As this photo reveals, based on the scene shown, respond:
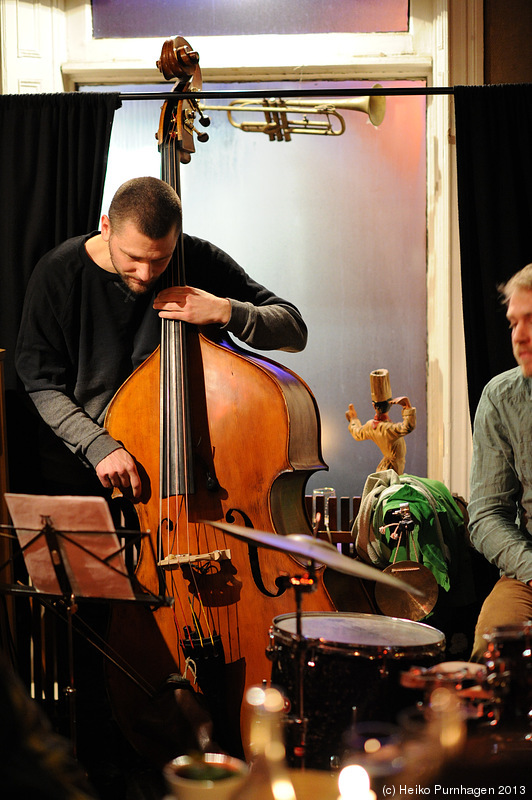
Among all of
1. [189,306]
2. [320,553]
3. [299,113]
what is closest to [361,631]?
[320,553]

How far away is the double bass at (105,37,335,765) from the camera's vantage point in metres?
2.40

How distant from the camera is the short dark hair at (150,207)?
2.62 m

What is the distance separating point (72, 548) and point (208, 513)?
1.89 feet

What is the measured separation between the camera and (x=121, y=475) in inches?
99.7

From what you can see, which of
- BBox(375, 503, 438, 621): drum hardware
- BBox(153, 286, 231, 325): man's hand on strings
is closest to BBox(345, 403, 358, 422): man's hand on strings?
BBox(375, 503, 438, 621): drum hardware

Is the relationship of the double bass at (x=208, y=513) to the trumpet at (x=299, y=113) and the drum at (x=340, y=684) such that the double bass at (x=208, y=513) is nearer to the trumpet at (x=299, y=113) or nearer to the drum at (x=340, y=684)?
the drum at (x=340, y=684)

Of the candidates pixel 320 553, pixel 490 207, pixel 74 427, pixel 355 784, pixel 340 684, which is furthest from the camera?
pixel 490 207

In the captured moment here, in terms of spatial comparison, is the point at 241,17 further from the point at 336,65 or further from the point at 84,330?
the point at 84,330

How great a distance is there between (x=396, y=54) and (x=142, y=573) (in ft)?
8.28

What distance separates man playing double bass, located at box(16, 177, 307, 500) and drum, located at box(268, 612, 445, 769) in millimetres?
1135

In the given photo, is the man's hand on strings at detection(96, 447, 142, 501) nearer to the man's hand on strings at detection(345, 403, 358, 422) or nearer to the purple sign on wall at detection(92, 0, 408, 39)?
the man's hand on strings at detection(345, 403, 358, 422)

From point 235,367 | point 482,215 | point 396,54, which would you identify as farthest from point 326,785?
point 396,54

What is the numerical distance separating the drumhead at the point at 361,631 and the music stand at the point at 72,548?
0.38m

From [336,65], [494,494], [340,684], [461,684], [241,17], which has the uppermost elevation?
[241,17]
